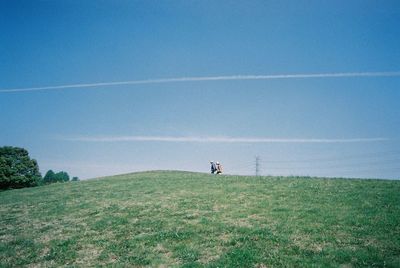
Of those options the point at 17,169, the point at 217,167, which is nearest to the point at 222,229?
the point at 217,167

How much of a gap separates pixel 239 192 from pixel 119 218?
9.91 m

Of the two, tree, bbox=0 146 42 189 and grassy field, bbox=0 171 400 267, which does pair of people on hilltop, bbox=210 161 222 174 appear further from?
tree, bbox=0 146 42 189

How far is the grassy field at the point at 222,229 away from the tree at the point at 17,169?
36.9 metres

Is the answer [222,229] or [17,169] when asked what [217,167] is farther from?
[17,169]

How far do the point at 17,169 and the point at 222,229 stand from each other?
189ft

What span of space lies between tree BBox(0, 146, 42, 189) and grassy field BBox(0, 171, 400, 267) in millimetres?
36894

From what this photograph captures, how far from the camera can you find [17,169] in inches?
2441

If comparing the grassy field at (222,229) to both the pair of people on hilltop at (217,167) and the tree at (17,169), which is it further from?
the tree at (17,169)

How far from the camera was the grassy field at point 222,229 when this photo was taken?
1317 cm

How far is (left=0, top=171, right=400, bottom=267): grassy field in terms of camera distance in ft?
43.2

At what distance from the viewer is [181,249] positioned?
14.7 meters

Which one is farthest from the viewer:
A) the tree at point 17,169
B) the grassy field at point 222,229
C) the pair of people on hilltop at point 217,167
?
the tree at point 17,169

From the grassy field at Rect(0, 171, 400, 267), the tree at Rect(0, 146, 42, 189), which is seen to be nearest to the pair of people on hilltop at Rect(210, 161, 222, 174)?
the grassy field at Rect(0, 171, 400, 267)

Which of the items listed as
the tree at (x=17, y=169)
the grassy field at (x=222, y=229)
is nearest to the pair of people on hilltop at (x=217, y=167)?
the grassy field at (x=222, y=229)
